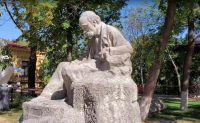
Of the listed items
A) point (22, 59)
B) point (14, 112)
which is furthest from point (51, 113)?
point (22, 59)

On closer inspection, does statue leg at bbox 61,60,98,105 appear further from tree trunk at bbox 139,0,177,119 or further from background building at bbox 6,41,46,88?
background building at bbox 6,41,46,88

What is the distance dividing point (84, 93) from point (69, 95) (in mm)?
388

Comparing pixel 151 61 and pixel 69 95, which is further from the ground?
pixel 151 61

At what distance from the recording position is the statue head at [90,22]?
4.04 m

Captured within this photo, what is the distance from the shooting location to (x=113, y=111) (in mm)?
3512

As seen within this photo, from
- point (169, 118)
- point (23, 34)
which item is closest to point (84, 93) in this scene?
point (169, 118)

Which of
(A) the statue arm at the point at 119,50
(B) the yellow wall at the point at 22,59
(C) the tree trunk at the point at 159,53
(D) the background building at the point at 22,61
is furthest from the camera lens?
(B) the yellow wall at the point at 22,59

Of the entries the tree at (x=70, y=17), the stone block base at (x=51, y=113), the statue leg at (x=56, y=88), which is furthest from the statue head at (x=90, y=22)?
the tree at (x=70, y=17)

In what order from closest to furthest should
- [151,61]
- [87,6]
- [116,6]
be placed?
[151,61], [87,6], [116,6]

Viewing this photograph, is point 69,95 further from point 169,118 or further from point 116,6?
point 116,6

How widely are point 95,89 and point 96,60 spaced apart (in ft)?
2.76

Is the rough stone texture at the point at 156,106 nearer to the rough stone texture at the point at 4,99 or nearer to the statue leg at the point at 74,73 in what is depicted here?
the rough stone texture at the point at 4,99

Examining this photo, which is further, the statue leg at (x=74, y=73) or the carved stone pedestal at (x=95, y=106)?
the statue leg at (x=74, y=73)

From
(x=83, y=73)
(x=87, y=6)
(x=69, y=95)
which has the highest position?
(x=87, y=6)
